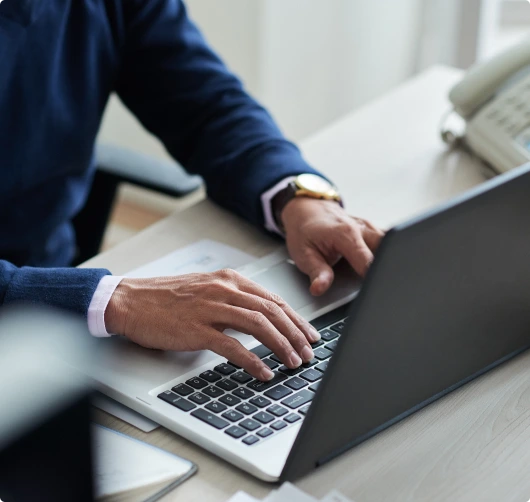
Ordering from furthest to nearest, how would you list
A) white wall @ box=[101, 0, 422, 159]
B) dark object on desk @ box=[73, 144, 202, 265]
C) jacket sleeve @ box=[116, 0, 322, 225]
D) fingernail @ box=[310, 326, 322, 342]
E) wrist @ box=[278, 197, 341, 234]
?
1. white wall @ box=[101, 0, 422, 159]
2. dark object on desk @ box=[73, 144, 202, 265]
3. jacket sleeve @ box=[116, 0, 322, 225]
4. wrist @ box=[278, 197, 341, 234]
5. fingernail @ box=[310, 326, 322, 342]

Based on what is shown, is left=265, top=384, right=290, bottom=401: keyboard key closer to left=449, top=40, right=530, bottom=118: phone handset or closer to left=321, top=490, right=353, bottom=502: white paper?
left=321, top=490, right=353, bottom=502: white paper

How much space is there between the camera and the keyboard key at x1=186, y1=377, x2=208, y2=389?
756 mm

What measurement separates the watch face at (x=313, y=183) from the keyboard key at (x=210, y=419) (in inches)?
16.7

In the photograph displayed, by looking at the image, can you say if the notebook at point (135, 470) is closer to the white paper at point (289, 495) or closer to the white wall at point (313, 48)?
the white paper at point (289, 495)

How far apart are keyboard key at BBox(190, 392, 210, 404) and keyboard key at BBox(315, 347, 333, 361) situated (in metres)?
0.12

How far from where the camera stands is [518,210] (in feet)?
2.21

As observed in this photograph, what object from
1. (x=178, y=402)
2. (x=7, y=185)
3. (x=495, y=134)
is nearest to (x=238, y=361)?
(x=178, y=402)

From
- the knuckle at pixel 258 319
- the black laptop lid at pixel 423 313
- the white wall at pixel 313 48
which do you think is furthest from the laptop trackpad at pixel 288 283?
the white wall at pixel 313 48

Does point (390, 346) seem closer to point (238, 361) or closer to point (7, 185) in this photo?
point (238, 361)

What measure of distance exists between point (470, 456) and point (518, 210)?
0.21 metres

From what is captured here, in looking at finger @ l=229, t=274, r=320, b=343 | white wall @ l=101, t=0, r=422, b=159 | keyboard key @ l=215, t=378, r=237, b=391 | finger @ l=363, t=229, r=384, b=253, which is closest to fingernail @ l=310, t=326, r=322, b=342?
finger @ l=229, t=274, r=320, b=343

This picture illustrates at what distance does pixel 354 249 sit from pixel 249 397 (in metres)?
0.30

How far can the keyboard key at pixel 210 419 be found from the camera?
2.31ft

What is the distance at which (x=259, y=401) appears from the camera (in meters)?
0.73
